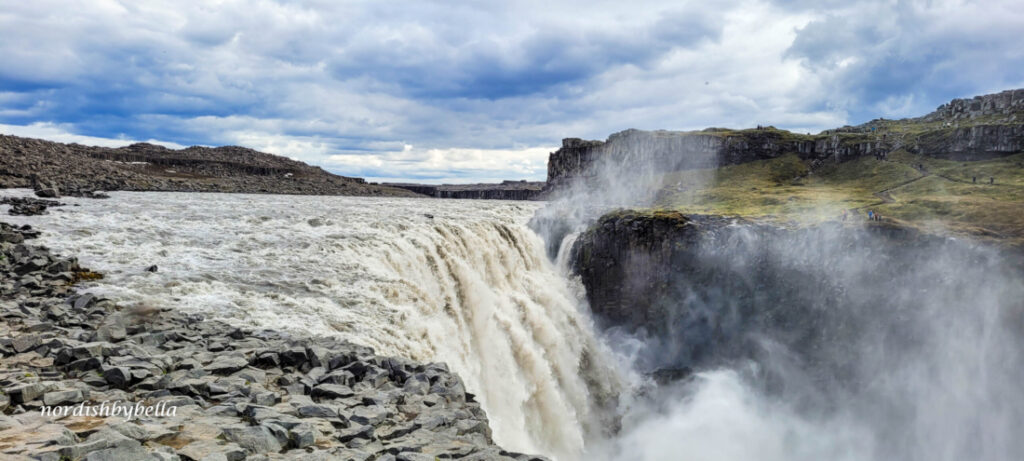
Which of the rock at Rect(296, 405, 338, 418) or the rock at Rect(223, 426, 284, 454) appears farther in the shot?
the rock at Rect(296, 405, 338, 418)

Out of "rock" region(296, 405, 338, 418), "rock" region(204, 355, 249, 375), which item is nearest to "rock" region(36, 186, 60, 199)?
"rock" region(204, 355, 249, 375)

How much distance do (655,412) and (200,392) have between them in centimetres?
3322

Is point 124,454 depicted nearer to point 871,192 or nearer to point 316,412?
point 316,412

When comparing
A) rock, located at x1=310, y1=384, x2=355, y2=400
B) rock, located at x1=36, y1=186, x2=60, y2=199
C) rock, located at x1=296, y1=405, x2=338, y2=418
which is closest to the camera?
rock, located at x1=296, y1=405, x2=338, y2=418

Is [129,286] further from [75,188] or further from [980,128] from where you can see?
[980,128]

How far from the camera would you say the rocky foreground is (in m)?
8.30

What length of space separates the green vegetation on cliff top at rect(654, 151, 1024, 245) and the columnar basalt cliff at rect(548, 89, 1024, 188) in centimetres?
262

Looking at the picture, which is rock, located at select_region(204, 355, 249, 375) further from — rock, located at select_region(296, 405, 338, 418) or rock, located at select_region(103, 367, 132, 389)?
rock, located at select_region(296, 405, 338, 418)

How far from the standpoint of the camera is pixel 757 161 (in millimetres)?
104812

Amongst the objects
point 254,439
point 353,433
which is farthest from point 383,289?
point 254,439

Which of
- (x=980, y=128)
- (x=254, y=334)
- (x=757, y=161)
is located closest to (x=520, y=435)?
(x=254, y=334)

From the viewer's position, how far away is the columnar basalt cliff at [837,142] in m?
75.9

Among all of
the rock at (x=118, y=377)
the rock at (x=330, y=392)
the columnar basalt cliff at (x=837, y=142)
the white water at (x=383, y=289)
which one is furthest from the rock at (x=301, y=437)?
the columnar basalt cliff at (x=837, y=142)

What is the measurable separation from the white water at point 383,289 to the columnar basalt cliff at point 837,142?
7381 cm
